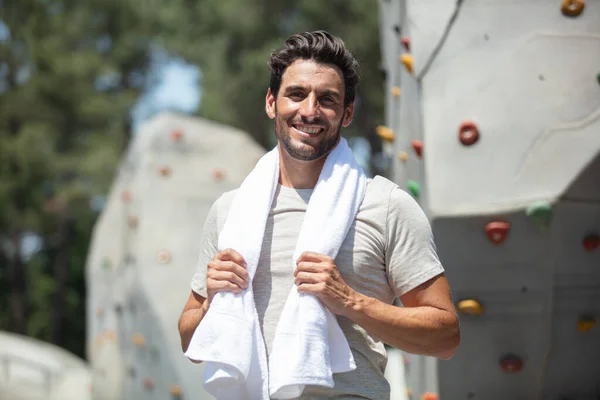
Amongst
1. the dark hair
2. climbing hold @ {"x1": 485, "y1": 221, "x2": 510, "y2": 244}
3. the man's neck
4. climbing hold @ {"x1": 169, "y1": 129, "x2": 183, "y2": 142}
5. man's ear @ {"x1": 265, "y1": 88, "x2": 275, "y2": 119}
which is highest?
climbing hold @ {"x1": 169, "y1": 129, "x2": 183, "y2": 142}

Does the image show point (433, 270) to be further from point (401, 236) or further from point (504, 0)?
point (504, 0)

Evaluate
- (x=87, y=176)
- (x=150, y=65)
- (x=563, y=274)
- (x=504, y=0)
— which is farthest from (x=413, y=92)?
(x=150, y=65)

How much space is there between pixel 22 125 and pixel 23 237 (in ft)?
7.18

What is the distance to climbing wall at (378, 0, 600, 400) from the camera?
11.2 feet

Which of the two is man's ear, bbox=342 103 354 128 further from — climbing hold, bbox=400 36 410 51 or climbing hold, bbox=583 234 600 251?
climbing hold, bbox=400 36 410 51

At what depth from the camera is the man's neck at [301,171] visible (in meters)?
2.17

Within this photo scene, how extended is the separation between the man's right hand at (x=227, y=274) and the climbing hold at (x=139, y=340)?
496 centimetres

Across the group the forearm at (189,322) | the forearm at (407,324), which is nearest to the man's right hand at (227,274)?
the forearm at (189,322)

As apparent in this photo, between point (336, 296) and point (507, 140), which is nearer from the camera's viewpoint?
point (336, 296)

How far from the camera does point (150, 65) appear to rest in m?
18.5

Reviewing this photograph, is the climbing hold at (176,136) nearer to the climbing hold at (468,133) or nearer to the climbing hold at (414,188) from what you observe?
the climbing hold at (414,188)

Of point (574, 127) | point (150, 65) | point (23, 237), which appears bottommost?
point (574, 127)

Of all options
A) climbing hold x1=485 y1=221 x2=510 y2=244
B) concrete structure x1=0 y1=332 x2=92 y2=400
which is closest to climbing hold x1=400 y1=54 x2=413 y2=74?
climbing hold x1=485 y1=221 x2=510 y2=244

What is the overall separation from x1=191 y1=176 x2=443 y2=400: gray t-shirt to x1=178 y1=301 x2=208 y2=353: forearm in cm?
17
